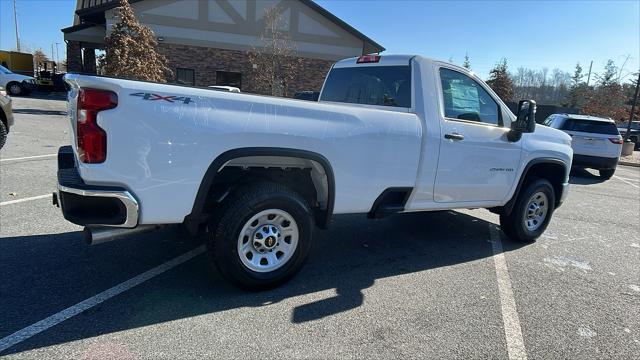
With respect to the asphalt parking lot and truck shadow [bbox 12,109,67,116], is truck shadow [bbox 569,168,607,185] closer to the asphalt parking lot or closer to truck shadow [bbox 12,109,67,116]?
the asphalt parking lot

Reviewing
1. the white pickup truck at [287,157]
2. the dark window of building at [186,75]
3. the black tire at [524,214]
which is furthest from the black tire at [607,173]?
the dark window of building at [186,75]

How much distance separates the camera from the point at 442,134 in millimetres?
4297

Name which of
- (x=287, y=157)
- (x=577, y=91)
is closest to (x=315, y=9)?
(x=287, y=157)

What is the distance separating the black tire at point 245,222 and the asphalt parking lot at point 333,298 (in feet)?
0.56

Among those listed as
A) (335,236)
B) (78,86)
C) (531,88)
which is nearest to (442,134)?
(335,236)

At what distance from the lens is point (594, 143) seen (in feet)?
41.2

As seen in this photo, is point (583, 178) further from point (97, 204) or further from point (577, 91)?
point (577, 91)

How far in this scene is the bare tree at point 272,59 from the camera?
21.0 metres

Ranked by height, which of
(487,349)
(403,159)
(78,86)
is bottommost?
(487,349)

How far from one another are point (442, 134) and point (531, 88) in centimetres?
6757

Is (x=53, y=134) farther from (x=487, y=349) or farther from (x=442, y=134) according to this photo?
(x=487, y=349)

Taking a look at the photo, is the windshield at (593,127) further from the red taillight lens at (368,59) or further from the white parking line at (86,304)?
the white parking line at (86,304)

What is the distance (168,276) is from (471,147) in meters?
3.29

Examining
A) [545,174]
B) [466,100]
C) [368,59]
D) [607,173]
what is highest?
[368,59]
